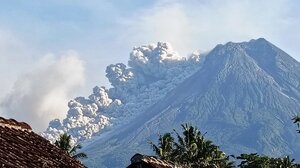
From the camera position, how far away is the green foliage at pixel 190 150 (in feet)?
242

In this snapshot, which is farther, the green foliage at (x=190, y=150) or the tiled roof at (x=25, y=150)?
the green foliage at (x=190, y=150)

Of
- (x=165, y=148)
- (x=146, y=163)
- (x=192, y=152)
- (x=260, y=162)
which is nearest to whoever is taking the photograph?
(x=146, y=163)

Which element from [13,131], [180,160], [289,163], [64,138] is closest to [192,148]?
[180,160]

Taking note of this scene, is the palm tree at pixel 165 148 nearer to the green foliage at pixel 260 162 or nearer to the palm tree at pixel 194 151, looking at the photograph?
the palm tree at pixel 194 151

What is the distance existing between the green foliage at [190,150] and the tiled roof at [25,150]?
205 ft

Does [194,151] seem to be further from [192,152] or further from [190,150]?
[190,150]

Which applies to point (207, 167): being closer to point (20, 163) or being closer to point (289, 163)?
point (289, 163)

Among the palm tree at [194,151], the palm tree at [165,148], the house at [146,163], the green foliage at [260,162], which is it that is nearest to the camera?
the house at [146,163]

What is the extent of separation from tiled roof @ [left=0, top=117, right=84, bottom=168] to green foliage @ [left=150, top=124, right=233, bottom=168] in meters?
62.6

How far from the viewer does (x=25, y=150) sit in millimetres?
9148

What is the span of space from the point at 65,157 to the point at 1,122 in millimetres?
1127

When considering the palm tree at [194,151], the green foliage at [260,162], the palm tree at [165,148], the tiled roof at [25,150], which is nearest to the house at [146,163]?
the tiled roof at [25,150]

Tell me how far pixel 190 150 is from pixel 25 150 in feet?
215

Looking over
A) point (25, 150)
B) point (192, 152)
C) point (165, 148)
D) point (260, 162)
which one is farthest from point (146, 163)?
point (260, 162)
